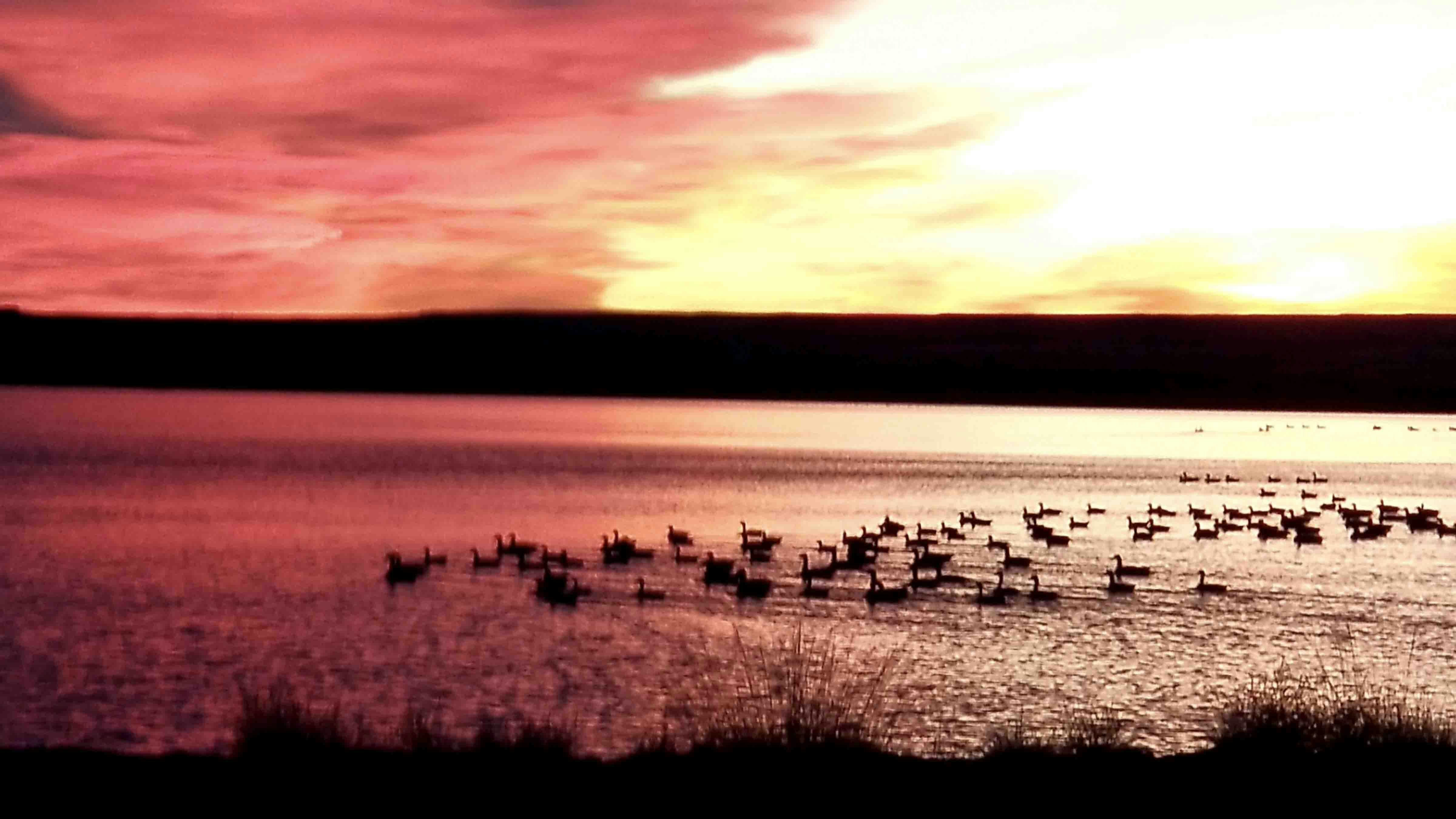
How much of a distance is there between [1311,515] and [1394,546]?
8.33 meters

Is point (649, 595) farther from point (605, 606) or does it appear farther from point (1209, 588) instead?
point (1209, 588)

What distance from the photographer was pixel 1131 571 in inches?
1540

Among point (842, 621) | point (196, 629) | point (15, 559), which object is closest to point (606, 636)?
point (842, 621)

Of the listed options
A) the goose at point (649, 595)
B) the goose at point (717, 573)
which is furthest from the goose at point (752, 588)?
the goose at point (649, 595)

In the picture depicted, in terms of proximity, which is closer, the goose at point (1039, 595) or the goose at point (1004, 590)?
the goose at point (1004, 590)

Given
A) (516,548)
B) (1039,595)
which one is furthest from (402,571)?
(1039,595)

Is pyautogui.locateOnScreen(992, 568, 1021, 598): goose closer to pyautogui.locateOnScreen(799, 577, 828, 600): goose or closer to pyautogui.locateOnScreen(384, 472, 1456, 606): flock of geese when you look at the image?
pyautogui.locateOnScreen(384, 472, 1456, 606): flock of geese

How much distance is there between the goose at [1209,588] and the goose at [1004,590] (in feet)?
13.2

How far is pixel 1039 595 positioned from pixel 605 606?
9087 millimetres

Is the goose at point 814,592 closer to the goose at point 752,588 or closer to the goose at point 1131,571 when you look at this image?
the goose at point 752,588

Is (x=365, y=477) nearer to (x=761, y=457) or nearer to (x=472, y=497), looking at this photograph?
(x=472, y=497)

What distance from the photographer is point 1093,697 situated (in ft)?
A: 76.0

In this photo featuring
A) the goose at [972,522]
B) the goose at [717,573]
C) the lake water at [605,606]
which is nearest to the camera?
the lake water at [605,606]

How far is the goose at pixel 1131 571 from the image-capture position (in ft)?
126
